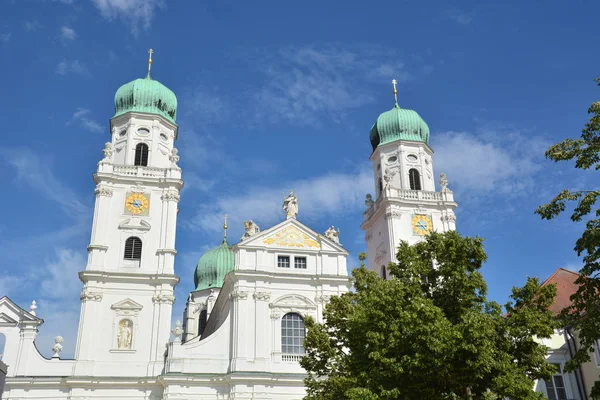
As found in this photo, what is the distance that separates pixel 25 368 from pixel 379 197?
2403 centimetres

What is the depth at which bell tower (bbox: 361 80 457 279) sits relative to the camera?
39031 millimetres

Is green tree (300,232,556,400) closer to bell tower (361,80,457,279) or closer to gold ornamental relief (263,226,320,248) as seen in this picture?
gold ornamental relief (263,226,320,248)

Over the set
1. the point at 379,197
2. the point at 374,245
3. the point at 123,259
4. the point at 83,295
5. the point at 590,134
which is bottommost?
the point at 590,134

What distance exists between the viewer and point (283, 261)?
116 ft

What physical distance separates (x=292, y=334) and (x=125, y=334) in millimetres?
9314

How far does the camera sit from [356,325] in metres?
17.0

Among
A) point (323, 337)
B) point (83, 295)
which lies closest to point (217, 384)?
point (83, 295)

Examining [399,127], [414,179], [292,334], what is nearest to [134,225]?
[292,334]

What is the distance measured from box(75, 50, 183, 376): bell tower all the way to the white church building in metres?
0.06

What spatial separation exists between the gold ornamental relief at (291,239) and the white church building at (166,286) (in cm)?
7

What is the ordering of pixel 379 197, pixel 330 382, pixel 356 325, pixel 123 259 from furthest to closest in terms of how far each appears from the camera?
1. pixel 379 197
2. pixel 123 259
3. pixel 330 382
4. pixel 356 325

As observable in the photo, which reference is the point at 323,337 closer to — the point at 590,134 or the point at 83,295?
the point at 590,134

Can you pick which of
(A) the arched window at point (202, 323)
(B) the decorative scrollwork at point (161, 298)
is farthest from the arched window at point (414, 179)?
(A) the arched window at point (202, 323)

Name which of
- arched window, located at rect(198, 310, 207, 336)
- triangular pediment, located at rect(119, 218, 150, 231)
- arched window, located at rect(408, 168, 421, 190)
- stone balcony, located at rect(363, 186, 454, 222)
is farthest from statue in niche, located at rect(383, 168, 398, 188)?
arched window, located at rect(198, 310, 207, 336)
